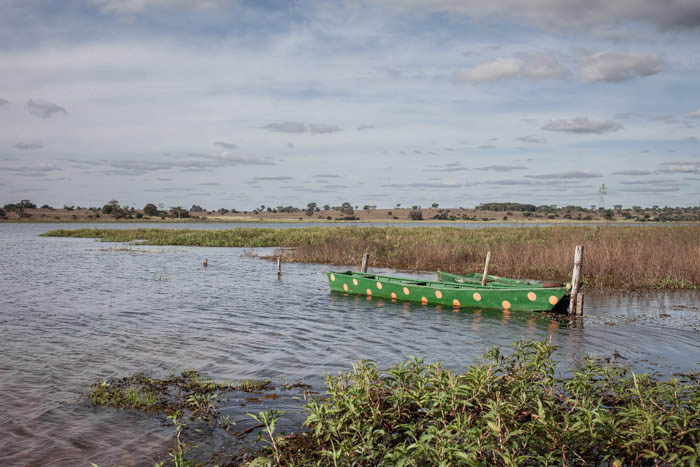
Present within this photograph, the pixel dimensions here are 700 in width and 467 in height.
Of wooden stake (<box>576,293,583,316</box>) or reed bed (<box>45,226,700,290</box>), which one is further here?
reed bed (<box>45,226,700,290</box>)

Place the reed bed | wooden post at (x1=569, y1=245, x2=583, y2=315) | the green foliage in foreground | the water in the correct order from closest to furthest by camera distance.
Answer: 1. the green foliage in foreground
2. the water
3. wooden post at (x1=569, y1=245, x2=583, y2=315)
4. the reed bed

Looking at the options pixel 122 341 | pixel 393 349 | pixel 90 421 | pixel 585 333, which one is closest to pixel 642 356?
pixel 585 333

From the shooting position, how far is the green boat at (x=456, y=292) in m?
16.0

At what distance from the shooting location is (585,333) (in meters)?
13.7

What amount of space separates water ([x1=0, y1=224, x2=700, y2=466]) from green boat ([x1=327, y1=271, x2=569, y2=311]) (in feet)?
1.31

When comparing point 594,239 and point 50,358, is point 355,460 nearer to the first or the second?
point 50,358

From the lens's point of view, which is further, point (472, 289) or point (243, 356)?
point (472, 289)

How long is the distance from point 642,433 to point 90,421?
7212 mm

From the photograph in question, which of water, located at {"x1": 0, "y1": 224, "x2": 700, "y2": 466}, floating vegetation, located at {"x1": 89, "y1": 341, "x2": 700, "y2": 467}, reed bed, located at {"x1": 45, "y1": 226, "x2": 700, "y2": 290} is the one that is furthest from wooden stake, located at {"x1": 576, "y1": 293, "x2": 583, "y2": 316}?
floating vegetation, located at {"x1": 89, "y1": 341, "x2": 700, "y2": 467}

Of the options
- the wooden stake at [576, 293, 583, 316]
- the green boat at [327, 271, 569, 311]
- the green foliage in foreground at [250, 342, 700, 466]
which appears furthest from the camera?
the green boat at [327, 271, 569, 311]

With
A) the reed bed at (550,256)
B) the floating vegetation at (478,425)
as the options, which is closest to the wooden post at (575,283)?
the reed bed at (550,256)

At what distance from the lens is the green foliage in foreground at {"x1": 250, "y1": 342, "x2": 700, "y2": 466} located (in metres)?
4.79

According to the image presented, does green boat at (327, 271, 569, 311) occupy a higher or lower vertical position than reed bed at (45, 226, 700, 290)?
lower

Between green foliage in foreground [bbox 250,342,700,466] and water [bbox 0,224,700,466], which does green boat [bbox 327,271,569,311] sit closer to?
water [bbox 0,224,700,466]
